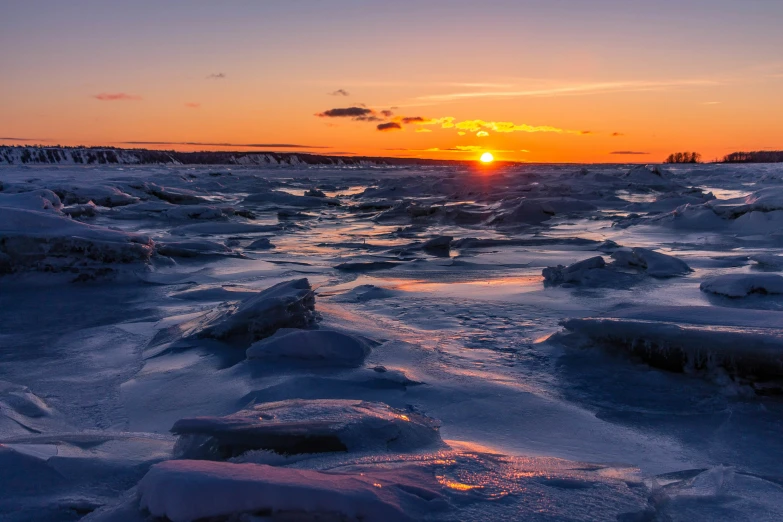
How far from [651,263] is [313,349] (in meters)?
2.94

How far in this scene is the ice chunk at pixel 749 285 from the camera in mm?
3340

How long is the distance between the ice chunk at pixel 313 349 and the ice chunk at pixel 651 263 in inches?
106

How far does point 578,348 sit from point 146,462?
68.7 inches

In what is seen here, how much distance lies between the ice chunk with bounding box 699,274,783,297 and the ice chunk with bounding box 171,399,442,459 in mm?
2557

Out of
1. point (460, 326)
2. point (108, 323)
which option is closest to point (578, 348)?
point (460, 326)

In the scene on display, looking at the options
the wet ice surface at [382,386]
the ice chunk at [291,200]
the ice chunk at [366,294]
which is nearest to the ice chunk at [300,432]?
the wet ice surface at [382,386]

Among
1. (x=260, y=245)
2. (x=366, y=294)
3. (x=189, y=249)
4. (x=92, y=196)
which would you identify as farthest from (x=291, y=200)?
(x=366, y=294)

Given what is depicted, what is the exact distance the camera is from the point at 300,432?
4.70 feet

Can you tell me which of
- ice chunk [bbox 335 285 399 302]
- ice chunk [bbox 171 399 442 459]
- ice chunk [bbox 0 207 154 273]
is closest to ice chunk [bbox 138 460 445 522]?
ice chunk [bbox 171 399 442 459]

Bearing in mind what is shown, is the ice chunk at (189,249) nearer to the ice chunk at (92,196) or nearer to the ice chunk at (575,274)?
the ice chunk at (575,274)

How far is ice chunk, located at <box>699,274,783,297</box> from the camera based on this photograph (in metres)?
3.34

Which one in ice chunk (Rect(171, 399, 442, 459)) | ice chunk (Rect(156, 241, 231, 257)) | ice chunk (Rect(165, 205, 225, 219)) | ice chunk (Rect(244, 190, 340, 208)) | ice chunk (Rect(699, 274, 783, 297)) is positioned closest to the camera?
ice chunk (Rect(171, 399, 442, 459))

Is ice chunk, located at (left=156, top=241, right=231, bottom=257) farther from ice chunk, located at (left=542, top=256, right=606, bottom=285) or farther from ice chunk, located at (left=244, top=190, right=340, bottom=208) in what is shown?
ice chunk, located at (left=244, top=190, right=340, bottom=208)

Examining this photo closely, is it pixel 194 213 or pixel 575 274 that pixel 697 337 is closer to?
pixel 575 274
